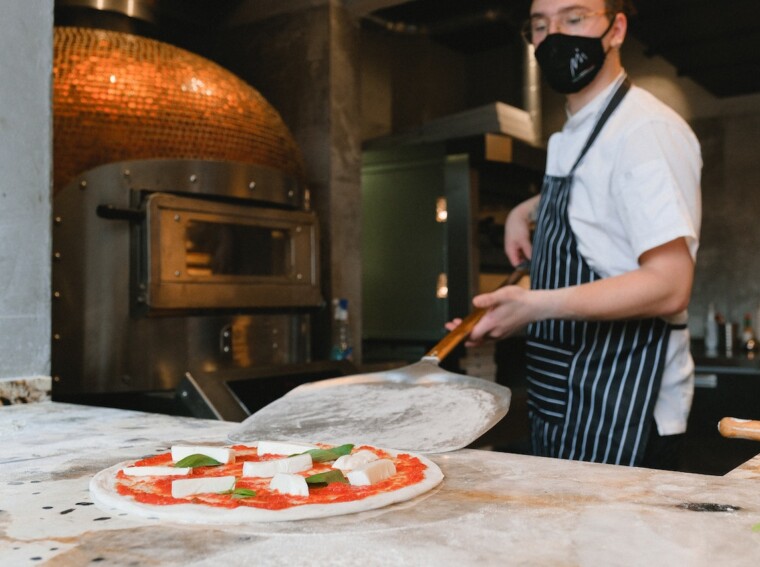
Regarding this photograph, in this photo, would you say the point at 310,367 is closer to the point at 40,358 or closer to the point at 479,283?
the point at 40,358

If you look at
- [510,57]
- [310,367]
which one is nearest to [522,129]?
[510,57]

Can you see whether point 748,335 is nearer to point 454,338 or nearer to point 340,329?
point 340,329

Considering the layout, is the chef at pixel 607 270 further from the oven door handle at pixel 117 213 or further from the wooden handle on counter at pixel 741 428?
the oven door handle at pixel 117 213

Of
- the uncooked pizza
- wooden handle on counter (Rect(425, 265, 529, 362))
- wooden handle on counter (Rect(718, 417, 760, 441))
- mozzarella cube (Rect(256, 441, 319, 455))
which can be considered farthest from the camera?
wooden handle on counter (Rect(425, 265, 529, 362))

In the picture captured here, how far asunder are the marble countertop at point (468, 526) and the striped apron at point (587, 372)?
0.46 meters

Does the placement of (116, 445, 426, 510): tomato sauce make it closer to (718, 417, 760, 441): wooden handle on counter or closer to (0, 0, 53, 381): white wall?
(718, 417, 760, 441): wooden handle on counter

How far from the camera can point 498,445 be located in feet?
8.82

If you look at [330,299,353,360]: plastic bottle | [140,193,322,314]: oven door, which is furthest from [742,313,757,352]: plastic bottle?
[140,193,322,314]: oven door

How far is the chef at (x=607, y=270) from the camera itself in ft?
4.84

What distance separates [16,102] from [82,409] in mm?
679

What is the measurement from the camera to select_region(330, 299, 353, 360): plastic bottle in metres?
2.96

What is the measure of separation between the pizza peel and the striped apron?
241mm

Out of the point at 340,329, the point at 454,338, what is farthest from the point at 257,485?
the point at 340,329

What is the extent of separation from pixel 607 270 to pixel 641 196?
184mm
